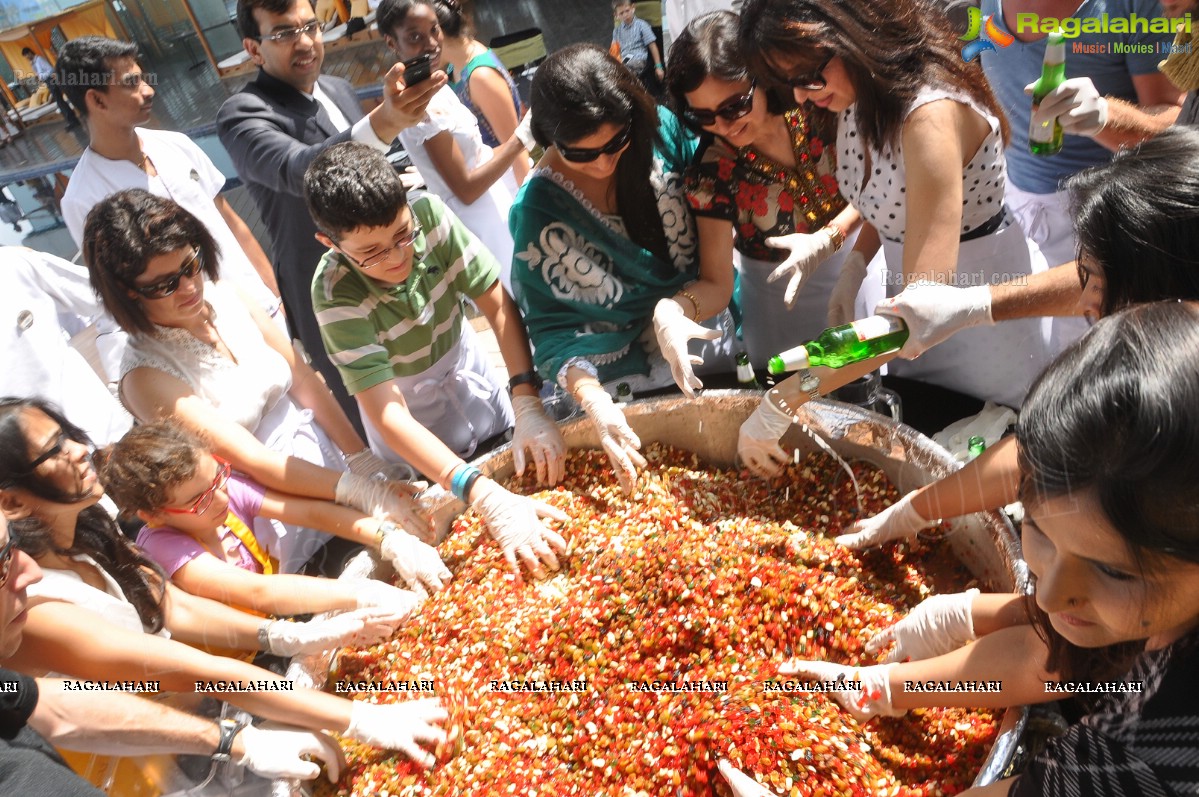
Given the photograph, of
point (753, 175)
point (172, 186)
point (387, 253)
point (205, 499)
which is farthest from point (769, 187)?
point (172, 186)

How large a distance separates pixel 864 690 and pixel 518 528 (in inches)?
37.3

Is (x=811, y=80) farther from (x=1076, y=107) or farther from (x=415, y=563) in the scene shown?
(x=415, y=563)

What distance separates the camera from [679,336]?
214 cm

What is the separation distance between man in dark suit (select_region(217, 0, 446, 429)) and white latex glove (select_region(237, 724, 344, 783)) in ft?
5.92

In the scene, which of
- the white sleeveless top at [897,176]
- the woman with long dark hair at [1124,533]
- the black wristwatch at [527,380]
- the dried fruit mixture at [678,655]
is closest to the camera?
the woman with long dark hair at [1124,533]

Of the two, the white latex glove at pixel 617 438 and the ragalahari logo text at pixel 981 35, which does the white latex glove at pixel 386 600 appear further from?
the ragalahari logo text at pixel 981 35

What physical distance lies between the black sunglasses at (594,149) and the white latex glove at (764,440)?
32.6 inches

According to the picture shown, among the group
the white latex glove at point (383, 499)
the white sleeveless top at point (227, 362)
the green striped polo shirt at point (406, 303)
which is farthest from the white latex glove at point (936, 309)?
the white sleeveless top at point (227, 362)

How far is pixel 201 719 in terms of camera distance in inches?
63.4

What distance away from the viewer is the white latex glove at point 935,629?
148 cm

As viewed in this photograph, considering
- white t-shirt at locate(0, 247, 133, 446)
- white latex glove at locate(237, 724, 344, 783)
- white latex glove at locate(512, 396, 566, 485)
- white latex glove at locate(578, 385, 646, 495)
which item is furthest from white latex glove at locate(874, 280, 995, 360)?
white t-shirt at locate(0, 247, 133, 446)

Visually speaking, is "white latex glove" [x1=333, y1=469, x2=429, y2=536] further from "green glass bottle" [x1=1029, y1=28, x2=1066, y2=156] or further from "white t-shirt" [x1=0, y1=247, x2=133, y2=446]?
"green glass bottle" [x1=1029, y1=28, x2=1066, y2=156]

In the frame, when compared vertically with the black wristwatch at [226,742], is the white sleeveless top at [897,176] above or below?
above

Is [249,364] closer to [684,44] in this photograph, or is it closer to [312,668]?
[312,668]
